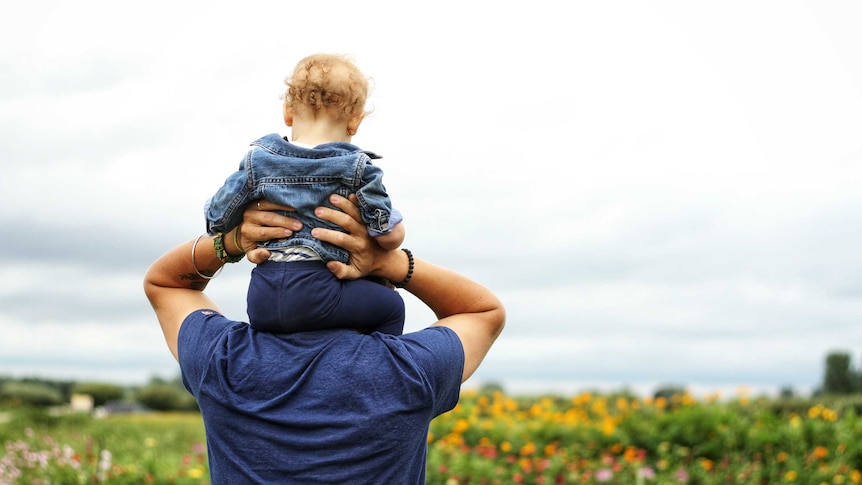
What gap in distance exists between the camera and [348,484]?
2105 millimetres

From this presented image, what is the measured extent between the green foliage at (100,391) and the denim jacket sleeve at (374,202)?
11.8 metres

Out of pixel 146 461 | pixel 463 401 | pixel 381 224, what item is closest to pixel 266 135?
pixel 381 224

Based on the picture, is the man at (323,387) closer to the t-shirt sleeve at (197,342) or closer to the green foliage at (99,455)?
the t-shirt sleeve at (197,342)

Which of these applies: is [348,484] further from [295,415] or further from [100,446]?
[100,446]

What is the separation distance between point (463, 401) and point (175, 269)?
6.62 meters

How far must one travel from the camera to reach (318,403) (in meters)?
2.10

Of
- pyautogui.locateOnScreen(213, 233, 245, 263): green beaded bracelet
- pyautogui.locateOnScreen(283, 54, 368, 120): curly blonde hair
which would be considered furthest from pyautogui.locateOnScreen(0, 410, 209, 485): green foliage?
pyautogui.locateOnScreen(283, 54, 368, 120): curly blonde hair

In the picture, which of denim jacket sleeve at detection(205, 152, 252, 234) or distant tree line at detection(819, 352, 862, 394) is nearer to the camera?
denim jacket sleeve at detection(205, 152, 252, 234)

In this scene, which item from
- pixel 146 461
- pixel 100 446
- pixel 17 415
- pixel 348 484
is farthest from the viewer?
pixel 17 415

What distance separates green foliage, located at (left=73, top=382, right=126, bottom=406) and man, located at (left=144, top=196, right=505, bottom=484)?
11.5 metres

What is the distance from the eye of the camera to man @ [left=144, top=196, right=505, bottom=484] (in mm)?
2104

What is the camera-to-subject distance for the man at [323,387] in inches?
82.8

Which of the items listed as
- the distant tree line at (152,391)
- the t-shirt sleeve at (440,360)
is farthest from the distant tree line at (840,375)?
the t-shirt sleeve at (440,360)

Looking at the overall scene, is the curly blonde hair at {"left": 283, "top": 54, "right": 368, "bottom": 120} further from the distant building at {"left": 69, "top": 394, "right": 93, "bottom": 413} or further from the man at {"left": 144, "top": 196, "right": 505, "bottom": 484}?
the distant building at {"left": 69, "top": 394, "right": 93, "bottom": 413}
